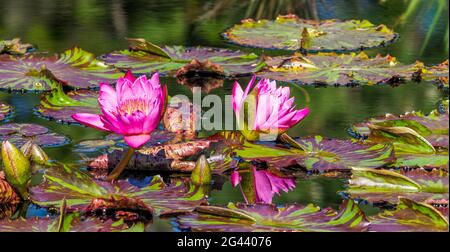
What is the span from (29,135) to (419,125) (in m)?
1.28

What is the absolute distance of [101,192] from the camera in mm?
2967

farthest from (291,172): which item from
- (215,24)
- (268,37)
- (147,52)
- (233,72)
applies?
(215,24)

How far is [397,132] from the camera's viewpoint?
3424 millimetres

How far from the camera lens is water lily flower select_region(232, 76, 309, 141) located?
129 inches

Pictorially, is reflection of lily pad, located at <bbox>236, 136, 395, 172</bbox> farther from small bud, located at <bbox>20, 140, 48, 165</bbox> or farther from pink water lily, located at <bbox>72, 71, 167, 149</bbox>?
small bud, located at <bbox>20, 140, 48, 165</bbox>

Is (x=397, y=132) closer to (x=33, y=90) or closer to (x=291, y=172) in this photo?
(x=291, y=172)

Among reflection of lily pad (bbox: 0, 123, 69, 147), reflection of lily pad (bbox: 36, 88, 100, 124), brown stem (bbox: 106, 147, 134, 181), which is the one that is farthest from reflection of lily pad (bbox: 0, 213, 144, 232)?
reflection of lily pad (bbox: 36, 88, 100, 124)

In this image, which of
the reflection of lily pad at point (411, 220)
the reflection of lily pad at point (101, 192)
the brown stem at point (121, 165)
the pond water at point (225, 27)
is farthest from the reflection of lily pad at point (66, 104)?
the reflection of lily pad at point (411, 220)

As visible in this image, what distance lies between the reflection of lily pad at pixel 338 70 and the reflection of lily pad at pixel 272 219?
1.51m

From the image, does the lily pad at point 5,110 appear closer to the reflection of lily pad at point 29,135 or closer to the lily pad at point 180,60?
the reflection of lily pad at point 29,135

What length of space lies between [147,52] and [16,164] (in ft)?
5.73

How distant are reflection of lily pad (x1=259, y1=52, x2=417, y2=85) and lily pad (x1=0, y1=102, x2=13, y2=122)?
1.05m

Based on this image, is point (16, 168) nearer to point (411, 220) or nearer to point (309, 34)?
point (411, 220)
